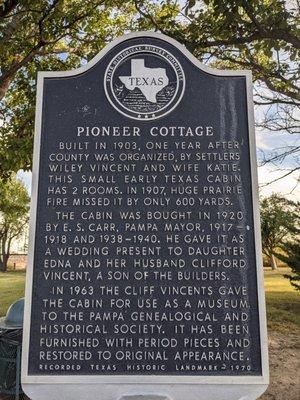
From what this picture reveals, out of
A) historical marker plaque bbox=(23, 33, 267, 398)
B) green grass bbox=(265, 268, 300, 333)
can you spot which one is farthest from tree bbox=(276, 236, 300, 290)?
historical marker plaque bbox=(23, 33, 267, 398)

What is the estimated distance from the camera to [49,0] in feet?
32.0

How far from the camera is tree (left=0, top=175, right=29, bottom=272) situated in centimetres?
2493

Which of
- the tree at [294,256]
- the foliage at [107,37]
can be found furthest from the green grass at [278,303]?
the foliage at [107,37]

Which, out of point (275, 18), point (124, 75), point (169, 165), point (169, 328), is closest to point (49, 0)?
point (275, 18)

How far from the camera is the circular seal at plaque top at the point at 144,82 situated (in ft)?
13.1

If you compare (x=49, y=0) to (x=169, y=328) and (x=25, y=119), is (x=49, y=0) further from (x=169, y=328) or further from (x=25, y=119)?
(x=169, y=328)

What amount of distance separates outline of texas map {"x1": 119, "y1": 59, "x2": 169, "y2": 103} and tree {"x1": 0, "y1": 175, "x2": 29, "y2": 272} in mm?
15180

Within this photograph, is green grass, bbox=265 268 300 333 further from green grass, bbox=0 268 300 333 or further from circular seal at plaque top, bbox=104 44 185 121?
circular seal at plaque top, bbox=104 44 185 121

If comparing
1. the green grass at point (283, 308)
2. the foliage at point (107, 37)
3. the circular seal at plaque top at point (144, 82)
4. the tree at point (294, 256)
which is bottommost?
the green grass at point (283, 308)

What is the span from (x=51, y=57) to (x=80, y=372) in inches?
402

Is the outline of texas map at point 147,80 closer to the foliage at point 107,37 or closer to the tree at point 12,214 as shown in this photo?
the foliage at point 107,37

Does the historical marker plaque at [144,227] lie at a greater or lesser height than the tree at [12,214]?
lesser

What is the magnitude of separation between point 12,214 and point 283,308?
18036 millimetres

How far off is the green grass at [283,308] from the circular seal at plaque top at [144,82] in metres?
8.23
